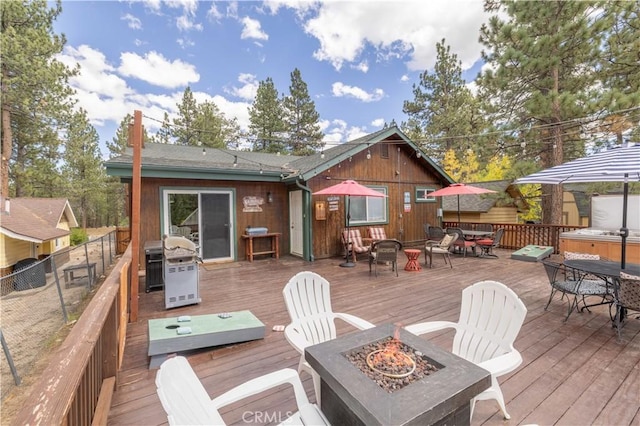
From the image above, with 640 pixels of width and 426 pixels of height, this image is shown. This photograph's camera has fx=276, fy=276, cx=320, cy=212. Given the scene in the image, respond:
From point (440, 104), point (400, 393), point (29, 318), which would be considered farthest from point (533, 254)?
point (440, 104)

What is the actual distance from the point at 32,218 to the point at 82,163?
8.53 metres

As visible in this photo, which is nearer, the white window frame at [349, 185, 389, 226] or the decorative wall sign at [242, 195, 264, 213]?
the decorative wall sign at [242, 195, 264, 213]

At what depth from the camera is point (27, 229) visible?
10266 mm

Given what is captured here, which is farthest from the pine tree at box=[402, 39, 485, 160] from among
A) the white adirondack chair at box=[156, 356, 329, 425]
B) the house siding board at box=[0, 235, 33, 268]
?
the house siding board at box=[0, 235, 33, 268]

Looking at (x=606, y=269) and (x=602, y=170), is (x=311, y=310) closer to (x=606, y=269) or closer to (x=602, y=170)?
(x=602, y=170)

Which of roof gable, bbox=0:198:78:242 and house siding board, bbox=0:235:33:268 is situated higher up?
roof gable, bbox=0:198:78:242

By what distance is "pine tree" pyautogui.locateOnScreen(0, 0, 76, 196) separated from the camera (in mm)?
9891

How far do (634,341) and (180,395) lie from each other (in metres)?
4.38

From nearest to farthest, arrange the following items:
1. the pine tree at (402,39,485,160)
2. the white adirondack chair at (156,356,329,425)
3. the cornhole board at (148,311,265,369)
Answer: the white adirondack chair at (156,356,329,425) → the cornhole board at (148,311,265,369) → the pine tree at (402,39,485,160)

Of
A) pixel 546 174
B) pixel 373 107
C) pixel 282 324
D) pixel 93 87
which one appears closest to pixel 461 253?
pixel 546 174

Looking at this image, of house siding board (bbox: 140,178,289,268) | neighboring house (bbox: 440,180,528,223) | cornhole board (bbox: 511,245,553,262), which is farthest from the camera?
neighboring house (bbox: 440,180,528,223)

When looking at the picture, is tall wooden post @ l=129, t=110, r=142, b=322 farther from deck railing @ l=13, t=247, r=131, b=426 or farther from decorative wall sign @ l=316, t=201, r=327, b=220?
decorative wall sign @ l=316, t=201, r=327, b=220

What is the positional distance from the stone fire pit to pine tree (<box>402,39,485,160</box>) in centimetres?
1665

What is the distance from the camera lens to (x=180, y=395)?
1.13 m
